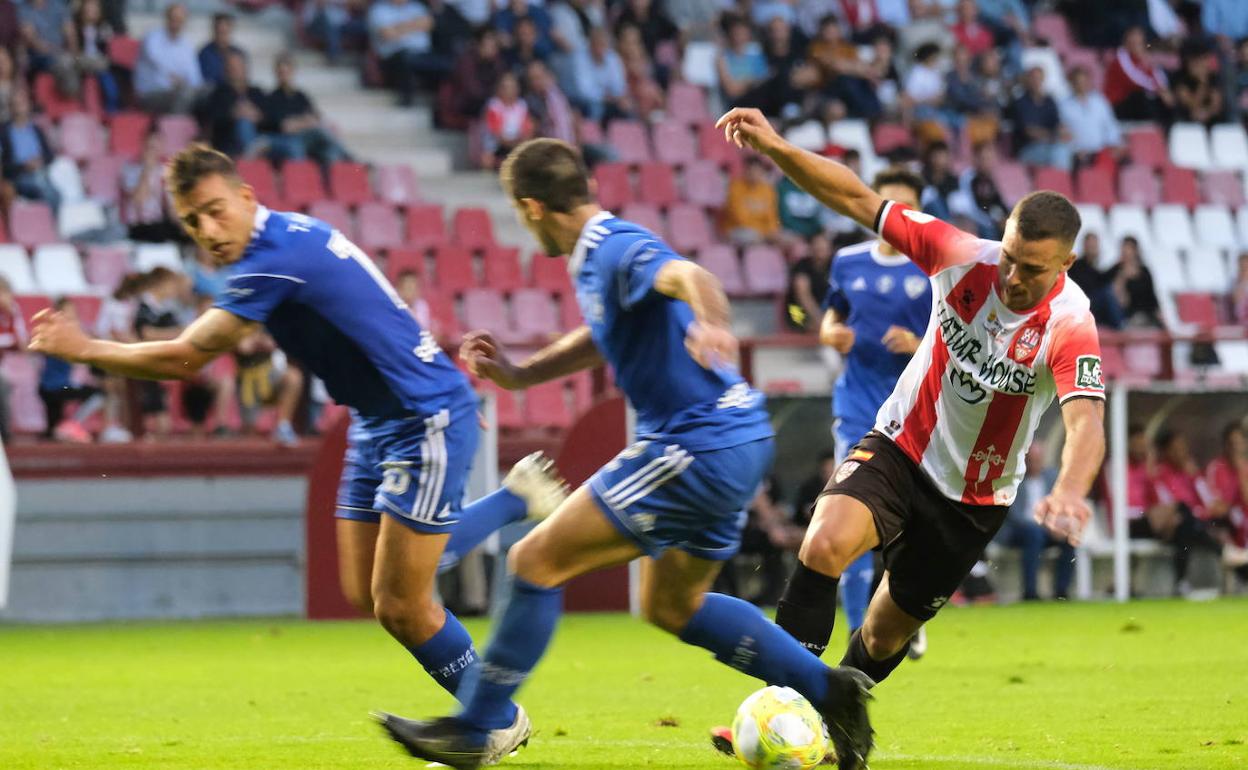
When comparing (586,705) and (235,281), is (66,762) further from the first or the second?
(586,705)

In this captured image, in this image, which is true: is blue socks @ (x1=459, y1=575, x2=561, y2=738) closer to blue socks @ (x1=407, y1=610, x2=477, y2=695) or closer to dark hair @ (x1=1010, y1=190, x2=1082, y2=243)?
blue socks @ (x1=407, y1=610, x2=477, y2=695)

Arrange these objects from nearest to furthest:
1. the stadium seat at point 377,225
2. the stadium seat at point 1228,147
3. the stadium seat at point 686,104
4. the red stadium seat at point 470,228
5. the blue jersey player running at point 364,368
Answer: the blue jersey player running at point 364,368, the stadium seat at point 377,225, the red stadium seat at point 470,228, the stadium seat at point 686,104, the stadium seat at point 1228,147

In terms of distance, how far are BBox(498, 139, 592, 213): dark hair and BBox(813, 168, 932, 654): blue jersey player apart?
413 centimetres

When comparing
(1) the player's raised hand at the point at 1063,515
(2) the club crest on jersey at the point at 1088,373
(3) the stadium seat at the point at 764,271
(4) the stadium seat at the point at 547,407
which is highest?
(2) the club crest on jersey at the point at 1088,373

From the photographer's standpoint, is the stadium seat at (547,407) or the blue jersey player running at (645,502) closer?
the blue jersey player running at (645,502)

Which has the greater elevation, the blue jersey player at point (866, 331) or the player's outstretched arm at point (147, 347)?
the player's outstretched arm at point (147, 347)

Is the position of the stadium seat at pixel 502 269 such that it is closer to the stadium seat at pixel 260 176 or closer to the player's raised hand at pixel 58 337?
the stadium seat at pixel 260 176

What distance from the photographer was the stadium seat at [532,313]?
1798cm

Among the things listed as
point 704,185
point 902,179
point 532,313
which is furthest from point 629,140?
point 902,179

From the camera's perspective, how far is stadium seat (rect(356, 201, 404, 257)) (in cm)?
1830

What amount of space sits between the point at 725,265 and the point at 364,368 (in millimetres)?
12598

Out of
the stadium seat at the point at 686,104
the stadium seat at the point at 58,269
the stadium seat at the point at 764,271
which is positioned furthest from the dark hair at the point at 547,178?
the stadium seat at the point at 686,104

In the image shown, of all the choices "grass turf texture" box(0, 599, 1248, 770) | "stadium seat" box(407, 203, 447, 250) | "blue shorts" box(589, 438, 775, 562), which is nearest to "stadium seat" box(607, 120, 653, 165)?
"stadium seat" box(407, 203, 447, 250)

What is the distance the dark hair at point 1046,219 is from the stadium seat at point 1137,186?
17.3 m
